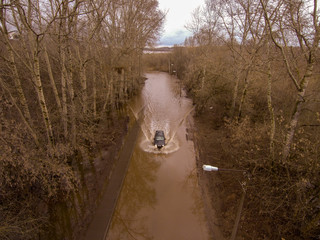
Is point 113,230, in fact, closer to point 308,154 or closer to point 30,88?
point 308,154

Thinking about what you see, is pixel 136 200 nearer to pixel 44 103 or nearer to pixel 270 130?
pixel 44 103

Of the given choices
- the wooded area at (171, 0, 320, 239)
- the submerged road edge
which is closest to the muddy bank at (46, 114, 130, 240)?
the submerged road edge

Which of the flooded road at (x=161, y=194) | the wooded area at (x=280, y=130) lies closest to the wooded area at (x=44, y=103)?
the flooded road at (x=161, y=194)

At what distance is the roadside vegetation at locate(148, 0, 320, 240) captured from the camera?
23.1ft

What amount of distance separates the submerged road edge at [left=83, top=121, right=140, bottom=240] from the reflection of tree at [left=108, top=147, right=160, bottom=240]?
30 centimetres

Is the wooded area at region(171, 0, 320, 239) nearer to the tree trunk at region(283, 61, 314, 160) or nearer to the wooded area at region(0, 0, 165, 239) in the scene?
the tree trunk at region(283, 61, 314, 160)

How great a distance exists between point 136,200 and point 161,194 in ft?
5.00

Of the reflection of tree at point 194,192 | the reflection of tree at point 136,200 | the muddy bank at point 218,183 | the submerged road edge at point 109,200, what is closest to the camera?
the submerged road edge at point 109,200

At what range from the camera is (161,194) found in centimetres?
1071

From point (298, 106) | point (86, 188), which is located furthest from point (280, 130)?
point (86, 188)

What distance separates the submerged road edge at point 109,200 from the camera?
27.5ft

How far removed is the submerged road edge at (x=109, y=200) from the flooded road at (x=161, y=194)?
11.0 inches

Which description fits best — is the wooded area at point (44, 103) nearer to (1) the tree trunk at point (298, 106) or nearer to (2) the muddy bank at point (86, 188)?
(2) the muddy bank at point (86, 188)

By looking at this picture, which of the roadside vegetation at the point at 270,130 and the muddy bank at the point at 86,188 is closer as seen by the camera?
the roadside vegetation at the point at 270,130
